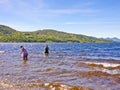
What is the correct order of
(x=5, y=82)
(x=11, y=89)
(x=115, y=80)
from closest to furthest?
(x=11, y=89), (x=5, y=82), (x=115, y=80)

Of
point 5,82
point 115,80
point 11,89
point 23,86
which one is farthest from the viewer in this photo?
A: point 115,80

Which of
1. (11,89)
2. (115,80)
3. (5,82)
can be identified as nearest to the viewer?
(11,89)

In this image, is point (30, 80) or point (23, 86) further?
point (30, 80)

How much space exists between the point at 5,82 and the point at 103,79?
26.4 ft

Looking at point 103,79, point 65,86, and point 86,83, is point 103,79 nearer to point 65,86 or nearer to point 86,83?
point 86,83

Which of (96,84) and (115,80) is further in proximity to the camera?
(115,80)

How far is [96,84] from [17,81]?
6217mm

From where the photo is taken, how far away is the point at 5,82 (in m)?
18.0

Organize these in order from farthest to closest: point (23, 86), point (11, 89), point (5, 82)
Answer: point (5, 82) < point (23, 86) < point (11, 89)

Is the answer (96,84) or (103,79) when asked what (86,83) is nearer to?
(96,84)

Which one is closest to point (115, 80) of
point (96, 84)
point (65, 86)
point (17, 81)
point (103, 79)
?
point (103, 79)

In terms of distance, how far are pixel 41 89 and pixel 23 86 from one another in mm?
1657

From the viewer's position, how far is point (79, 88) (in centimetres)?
1622

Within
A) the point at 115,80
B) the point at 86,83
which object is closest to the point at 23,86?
the point at 86,83
